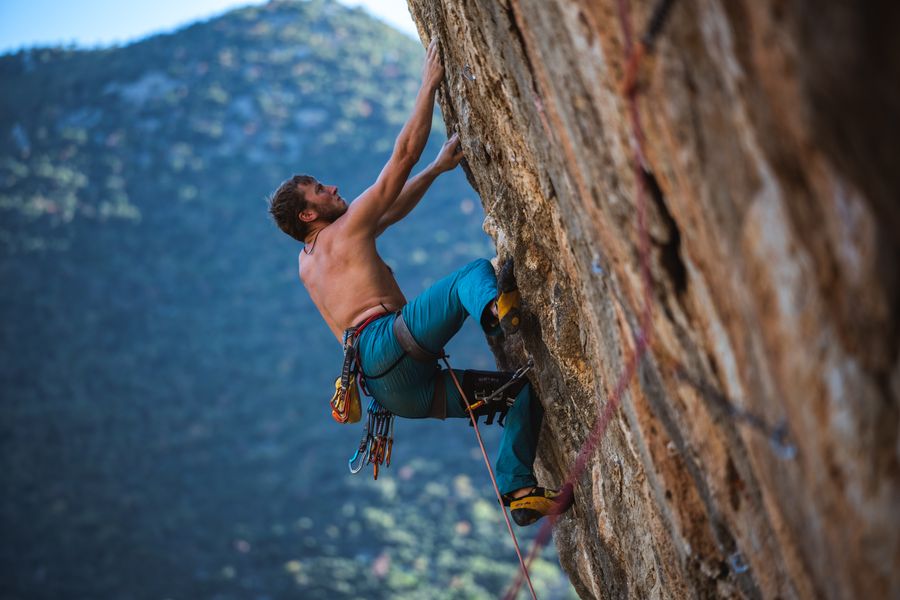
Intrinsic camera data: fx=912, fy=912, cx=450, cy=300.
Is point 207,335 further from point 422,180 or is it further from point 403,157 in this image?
point 403,157

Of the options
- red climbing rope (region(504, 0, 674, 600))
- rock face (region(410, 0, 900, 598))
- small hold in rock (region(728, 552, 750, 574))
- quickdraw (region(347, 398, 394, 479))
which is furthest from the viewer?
quickdraw (region(347, 398, 394, 479))

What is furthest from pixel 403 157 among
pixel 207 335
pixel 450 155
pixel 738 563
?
pixel 207 335

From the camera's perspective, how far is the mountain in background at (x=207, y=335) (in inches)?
1104

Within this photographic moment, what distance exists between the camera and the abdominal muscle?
15.7ft

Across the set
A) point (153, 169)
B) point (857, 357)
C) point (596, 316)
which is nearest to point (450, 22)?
point (596, 316)

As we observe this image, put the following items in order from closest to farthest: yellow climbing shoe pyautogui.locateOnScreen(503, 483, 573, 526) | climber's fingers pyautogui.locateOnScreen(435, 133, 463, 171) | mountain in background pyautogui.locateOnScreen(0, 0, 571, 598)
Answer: yellow climbing shoe pyautogui.locateOnScreen(503, 483, 573, 526) → climber's fingers pyautogui.locateOnScreen(435, 133, 463, 171) → mountain in background pyautogui.locateOnScreen(0, 0, 571, 598)

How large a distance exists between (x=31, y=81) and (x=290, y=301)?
1713cm

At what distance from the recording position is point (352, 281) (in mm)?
4812

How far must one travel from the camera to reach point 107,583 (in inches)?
1066

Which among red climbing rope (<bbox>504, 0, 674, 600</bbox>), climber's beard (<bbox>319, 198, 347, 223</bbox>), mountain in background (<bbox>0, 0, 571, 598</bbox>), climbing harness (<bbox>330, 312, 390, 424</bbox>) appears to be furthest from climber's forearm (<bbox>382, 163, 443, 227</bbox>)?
mountain in background (<bbox>0, 0, 571, 598</bbox>)

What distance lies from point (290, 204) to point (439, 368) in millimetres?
1183

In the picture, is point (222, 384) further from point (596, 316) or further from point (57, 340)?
point (596, 316)

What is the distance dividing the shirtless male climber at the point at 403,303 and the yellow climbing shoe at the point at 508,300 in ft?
0.07

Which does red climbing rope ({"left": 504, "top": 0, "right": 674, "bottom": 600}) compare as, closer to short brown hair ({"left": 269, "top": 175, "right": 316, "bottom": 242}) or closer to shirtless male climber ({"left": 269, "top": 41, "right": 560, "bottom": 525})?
shirtless male climber ({"left": 269, "top": 41, "right": 560, "bottom": 525})
